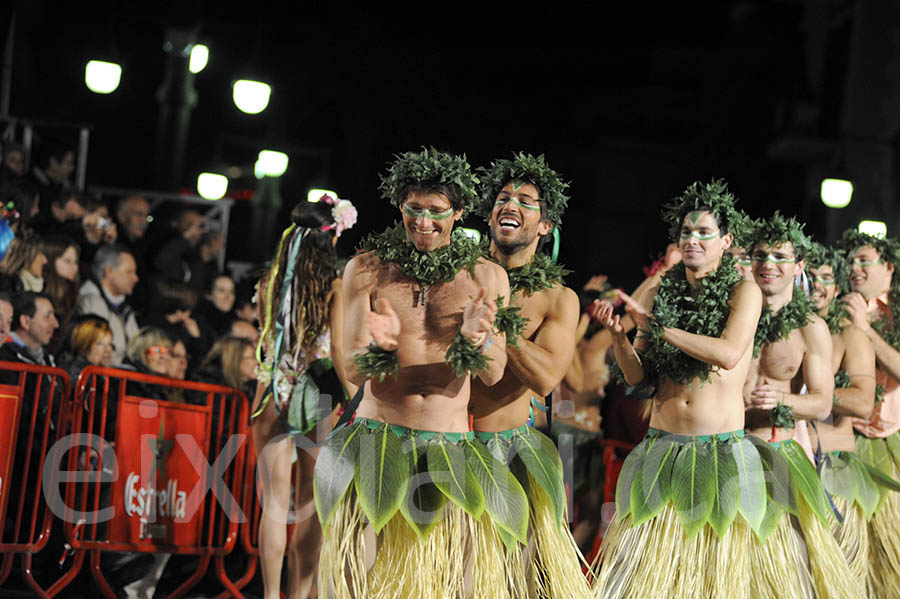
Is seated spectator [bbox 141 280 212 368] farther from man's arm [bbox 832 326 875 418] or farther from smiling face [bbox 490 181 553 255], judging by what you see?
man's arm [bbox 832 326 875 418]

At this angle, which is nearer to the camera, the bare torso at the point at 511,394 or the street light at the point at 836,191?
the bare torso at the point at 511,394

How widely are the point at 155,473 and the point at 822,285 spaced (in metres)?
3.38

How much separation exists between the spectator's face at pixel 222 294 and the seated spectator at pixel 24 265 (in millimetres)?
1704

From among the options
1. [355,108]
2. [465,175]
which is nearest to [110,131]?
[355,108]

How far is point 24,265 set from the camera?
249 inches

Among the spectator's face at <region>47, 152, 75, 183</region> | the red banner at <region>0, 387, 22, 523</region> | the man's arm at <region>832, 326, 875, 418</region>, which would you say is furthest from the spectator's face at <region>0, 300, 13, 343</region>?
the man's arm at <region>832, 326, 875, 418</region>

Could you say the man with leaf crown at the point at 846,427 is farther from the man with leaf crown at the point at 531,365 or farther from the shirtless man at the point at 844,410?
the man with leaf crown at the point at 531,365

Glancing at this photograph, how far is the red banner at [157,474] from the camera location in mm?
5219

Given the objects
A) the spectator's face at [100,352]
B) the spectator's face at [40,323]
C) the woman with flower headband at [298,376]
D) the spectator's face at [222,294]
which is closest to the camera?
the woman with flower headband at [298,376]

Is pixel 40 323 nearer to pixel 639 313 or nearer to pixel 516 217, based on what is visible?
pixel 516 217

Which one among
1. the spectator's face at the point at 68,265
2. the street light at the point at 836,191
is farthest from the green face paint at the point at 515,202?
the street light at the point at 836,191

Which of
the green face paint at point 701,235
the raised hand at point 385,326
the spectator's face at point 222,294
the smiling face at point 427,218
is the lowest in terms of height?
the raised hand at point 385,326

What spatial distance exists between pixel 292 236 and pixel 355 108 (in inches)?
471

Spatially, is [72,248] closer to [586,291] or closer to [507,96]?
[586,291]
